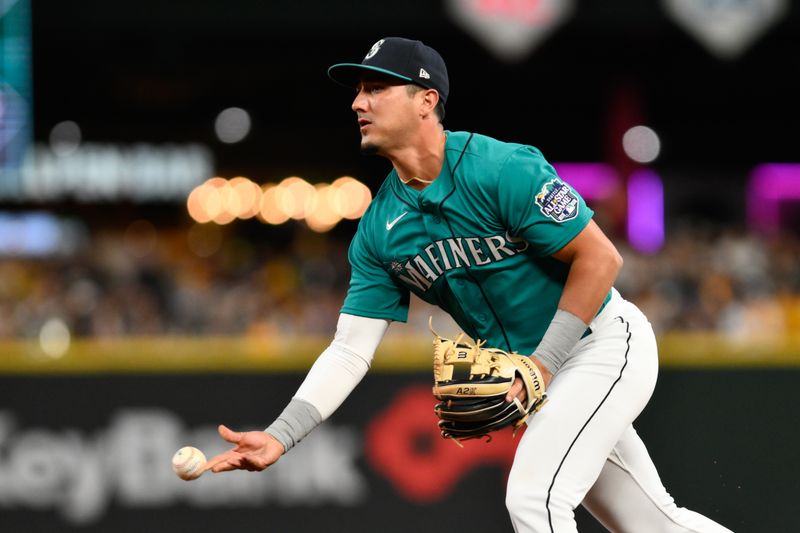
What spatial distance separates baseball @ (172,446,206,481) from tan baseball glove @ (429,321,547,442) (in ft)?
2.33

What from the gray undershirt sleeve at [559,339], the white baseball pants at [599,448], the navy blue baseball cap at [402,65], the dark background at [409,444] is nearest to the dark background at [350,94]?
the dark background at [409,444]

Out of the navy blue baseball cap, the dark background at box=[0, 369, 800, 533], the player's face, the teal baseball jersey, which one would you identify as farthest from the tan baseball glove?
the dark background at box=[0, 369, 800, 533]

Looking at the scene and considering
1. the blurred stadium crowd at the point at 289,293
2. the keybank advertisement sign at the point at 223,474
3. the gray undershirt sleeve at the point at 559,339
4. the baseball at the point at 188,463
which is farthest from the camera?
the blurred stadium crowd at the point at 289,293

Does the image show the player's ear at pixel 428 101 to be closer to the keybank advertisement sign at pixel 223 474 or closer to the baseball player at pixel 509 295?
the baseball player at pixel 509 295

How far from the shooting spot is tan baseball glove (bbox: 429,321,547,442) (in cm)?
333

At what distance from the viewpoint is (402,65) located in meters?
3.64

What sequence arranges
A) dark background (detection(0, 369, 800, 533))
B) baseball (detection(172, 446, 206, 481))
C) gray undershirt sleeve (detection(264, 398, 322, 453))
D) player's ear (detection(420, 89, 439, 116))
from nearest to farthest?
baseball (detection(172, 446, 206, 481)), gray undershirt sleeve (detection(264, 398, 322, 453)), player's ear (detection(420, 89, 439, 116)), dark background (detection(0, 369, 800, 533))

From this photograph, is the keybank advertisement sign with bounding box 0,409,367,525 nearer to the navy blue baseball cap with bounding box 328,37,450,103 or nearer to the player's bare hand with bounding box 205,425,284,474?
the player's bare hand with bounding box 205,425,284,474

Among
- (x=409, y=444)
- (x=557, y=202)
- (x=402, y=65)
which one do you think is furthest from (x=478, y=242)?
(x=409, y=444)

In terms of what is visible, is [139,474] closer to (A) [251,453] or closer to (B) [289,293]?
(A) [251,453]

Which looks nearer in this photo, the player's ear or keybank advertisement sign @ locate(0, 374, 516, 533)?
the player's ear

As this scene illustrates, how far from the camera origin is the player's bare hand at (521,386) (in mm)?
3328

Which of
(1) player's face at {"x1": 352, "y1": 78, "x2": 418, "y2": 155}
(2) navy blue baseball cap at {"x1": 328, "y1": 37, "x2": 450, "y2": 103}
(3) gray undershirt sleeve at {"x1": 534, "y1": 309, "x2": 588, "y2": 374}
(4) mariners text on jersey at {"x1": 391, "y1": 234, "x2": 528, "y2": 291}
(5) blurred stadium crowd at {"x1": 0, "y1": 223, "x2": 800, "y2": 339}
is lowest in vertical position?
(5) blurred stadium crowd at {"x1": 0, "y1": 223, "x2": 800, "y2": 339}

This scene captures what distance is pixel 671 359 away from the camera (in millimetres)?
6258
